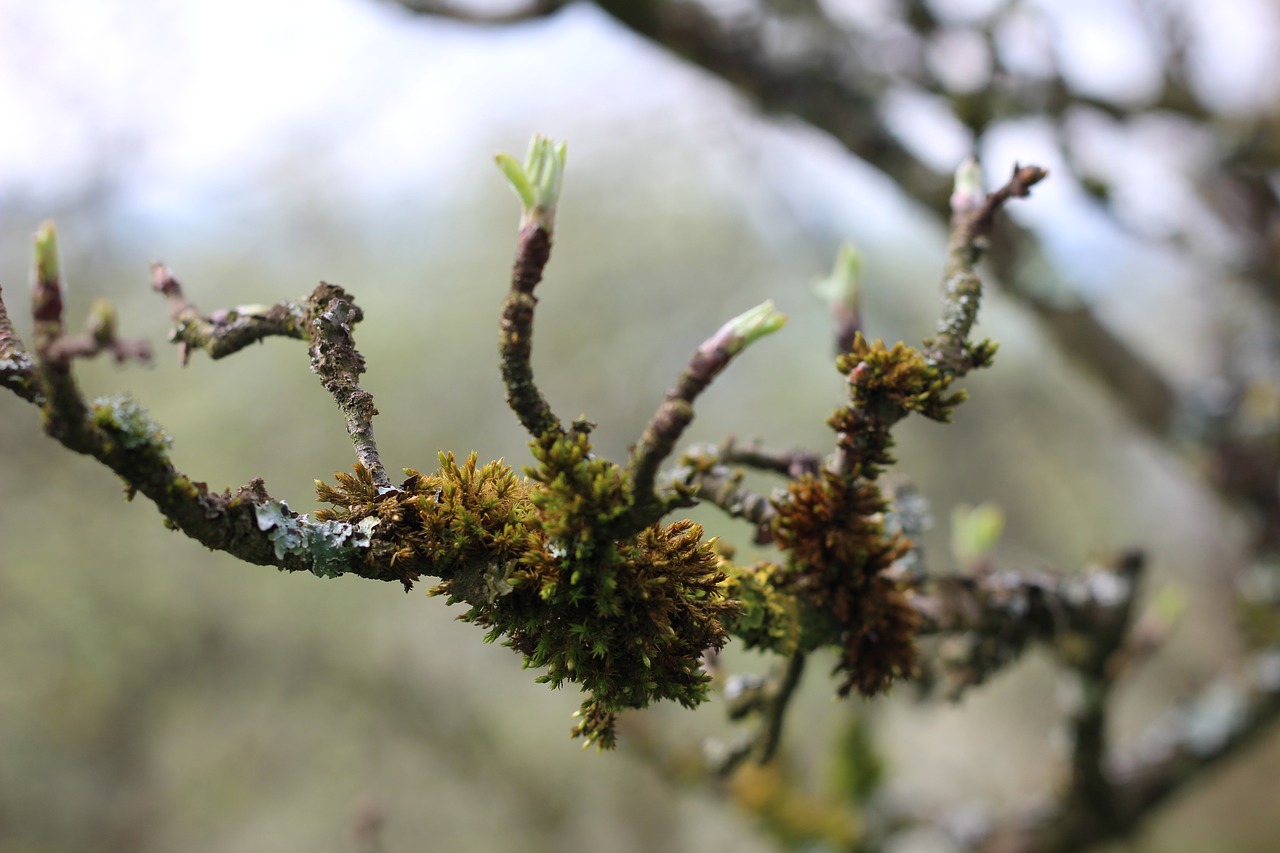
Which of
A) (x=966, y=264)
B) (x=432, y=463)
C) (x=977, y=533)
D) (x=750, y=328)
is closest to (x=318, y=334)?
(x=750, y=328)

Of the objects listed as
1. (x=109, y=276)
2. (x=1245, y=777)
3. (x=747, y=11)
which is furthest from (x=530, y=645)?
(x=1245, y=777)

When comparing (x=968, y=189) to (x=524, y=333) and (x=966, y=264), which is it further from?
(x=524, y=333)

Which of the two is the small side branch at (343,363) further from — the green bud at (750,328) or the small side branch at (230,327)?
the green bud at (750,328)

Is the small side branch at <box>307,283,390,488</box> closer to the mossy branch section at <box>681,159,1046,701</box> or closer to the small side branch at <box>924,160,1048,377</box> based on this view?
the mossy branch section at <box>681,159,1046,701</box>

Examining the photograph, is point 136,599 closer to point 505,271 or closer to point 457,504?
point 505,271

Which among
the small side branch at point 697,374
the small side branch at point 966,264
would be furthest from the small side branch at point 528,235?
the small side branch at point 966,264

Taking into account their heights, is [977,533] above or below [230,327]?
below
